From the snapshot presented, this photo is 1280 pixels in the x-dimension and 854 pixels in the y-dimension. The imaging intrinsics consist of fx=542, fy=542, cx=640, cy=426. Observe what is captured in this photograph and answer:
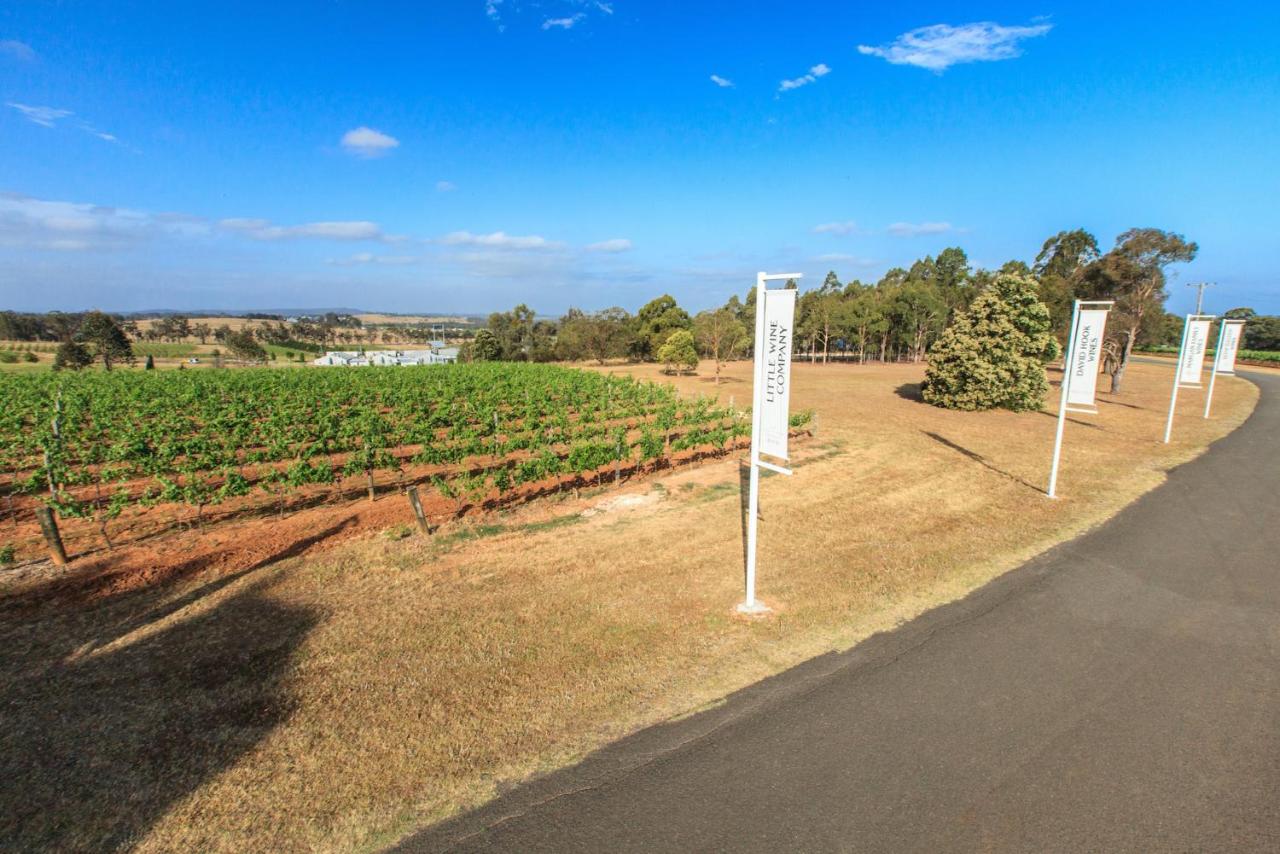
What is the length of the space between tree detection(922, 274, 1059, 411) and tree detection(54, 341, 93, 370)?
7305cm

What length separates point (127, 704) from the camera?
5.38 metres

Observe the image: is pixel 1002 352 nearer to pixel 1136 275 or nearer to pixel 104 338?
pixel 1136 275

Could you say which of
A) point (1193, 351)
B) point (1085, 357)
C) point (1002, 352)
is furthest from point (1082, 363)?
point (1002, 352)

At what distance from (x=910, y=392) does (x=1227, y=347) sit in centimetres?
1343

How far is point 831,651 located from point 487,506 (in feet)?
25.3

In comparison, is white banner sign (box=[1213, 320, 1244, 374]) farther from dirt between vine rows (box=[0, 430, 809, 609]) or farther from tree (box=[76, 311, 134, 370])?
tree (box=[76, 311, 134, 370])

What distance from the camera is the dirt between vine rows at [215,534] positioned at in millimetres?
8118

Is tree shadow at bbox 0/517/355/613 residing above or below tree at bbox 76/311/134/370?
below

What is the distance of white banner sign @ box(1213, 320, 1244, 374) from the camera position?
69.4ft

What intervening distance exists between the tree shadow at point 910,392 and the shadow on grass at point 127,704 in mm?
30442

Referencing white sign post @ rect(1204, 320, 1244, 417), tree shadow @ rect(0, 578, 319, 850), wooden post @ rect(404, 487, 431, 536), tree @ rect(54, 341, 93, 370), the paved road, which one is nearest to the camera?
the paved road

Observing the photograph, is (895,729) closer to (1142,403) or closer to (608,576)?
(608,576)

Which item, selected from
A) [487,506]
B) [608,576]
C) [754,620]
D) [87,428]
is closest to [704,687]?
[754,620]

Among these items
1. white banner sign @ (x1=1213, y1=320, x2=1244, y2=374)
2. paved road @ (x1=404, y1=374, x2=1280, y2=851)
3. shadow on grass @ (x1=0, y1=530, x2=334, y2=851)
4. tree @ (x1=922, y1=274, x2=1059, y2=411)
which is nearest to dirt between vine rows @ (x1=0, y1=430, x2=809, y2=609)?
shadow on grass @ (x1=0, y1=530, x2=334, y2=851)
